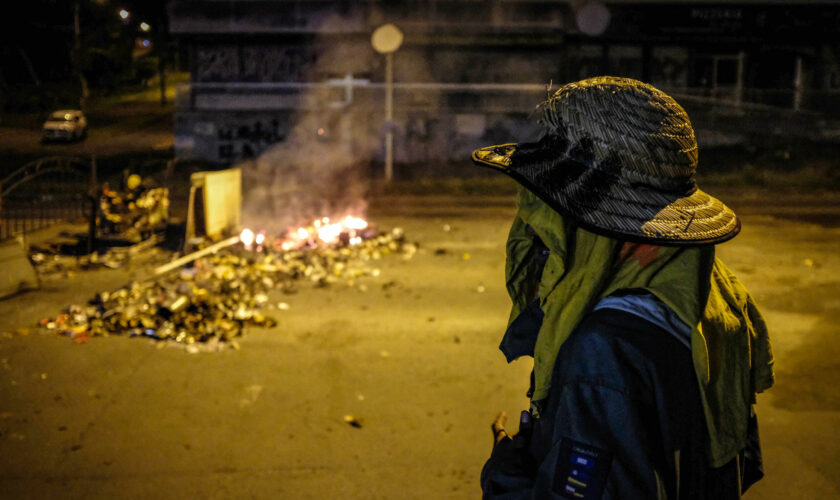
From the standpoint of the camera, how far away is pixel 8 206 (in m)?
14.1

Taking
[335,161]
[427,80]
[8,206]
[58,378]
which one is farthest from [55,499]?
[427,80]

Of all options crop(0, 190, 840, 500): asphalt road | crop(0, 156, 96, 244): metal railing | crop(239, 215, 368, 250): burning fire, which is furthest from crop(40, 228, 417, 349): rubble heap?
crop(0, 156, 96, 244): metal railing

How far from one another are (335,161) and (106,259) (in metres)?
12.5

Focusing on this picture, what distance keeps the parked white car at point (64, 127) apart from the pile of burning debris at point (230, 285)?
69.2 feet

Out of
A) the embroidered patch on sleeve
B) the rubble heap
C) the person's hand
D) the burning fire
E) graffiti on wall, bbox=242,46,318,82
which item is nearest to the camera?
the embroidered patch on sleeve

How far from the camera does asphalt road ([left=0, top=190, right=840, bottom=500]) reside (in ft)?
13.6

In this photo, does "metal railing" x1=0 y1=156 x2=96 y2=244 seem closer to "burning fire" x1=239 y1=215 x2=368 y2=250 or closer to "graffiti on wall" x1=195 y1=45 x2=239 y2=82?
"burning fire" x1=239 y1=215 x2=368 y2=250

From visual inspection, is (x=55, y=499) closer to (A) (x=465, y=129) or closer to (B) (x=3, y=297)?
(B) (x=3, y=297)

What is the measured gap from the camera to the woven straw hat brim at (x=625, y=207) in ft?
5.37

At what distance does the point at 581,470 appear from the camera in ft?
5.05

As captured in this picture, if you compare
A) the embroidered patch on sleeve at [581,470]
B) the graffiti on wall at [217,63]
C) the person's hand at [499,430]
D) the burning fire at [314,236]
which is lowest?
the burning fire at [314,236]

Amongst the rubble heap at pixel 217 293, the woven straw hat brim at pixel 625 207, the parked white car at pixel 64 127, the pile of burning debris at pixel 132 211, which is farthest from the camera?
the parked white car at pixel 64 127

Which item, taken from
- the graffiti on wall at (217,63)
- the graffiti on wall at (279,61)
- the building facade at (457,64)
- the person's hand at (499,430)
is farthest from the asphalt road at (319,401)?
the graffiti on wall at (217,63)

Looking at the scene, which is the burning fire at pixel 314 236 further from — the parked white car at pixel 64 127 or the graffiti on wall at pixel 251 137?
the parked white car at pixel 64 127
